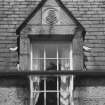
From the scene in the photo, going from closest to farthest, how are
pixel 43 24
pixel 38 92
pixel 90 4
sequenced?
pixel 38 92 < pixel 43 24 < pixel 90 4

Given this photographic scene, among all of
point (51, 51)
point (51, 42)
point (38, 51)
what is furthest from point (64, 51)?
point (38, 51)

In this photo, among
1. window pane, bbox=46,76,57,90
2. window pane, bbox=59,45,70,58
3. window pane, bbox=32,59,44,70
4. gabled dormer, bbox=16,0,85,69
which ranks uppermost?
gabled dormer, bbox=16,0,85,69

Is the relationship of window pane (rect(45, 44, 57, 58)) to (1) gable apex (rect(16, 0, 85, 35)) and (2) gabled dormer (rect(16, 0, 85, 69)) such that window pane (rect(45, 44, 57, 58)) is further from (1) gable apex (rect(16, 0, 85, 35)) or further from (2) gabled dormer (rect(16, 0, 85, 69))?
(1) gable apex (rect(16, 0, 85, 35))

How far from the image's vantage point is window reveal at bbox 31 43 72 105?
9461 mm

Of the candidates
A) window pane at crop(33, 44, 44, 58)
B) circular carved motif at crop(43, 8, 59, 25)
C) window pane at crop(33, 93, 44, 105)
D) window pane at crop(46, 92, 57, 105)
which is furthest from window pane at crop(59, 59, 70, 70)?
circular carved motif at crop(43, 8, 59, 25)

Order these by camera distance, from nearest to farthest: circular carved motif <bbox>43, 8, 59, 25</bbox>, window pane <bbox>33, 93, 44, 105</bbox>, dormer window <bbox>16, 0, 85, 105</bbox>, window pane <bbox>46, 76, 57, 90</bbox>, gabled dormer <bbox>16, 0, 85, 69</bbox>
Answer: window pane <bbox>33, 93, 44, 105</bbox> → window pane <bbox>46, 76, 57, 90</bbox> → dormer window <bbox>16, 0, 85, 105</bbox> → gabled dormer <bbox>16, 0, 85, 69</bbox> → circular carved motif <bbox>43, 8, 59, 25</bbox>

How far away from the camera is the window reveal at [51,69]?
946 cm

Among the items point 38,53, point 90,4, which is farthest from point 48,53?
point 90,4

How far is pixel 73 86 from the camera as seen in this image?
9539mm

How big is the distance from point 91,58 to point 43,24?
176 centimetres

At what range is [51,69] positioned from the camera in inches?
389

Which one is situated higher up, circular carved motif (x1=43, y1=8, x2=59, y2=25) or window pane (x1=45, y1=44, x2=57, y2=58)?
circular carved motif (x1=43, y1=8, x2=59, y2=25)

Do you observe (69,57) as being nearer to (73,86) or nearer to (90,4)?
(73,86)

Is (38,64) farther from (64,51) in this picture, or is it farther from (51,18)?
(51,18)
